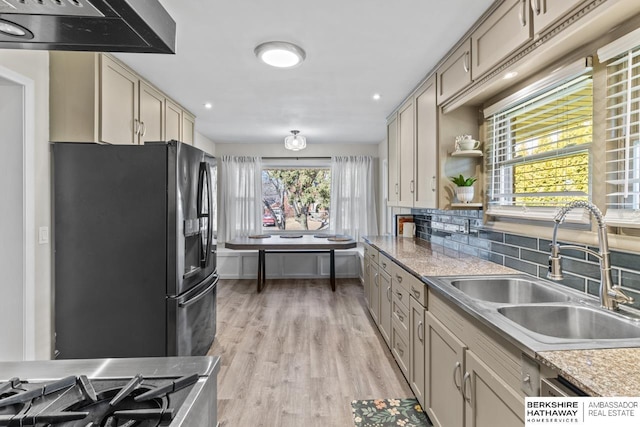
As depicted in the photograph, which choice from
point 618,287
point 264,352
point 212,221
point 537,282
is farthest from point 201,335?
point 618,287

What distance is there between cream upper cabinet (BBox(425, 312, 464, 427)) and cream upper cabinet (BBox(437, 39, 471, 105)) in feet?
4.78

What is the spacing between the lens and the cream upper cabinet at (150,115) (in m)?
2.78

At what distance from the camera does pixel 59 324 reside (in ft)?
7.27

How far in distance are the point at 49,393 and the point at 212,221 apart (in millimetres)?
2033

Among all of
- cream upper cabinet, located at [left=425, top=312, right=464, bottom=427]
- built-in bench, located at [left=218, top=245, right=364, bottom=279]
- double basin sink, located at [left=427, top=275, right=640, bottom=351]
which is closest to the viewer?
double basin sink, located at [left=427, top=275, right=640, bottom=351]

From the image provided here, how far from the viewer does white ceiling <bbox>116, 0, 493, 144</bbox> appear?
5.90 feet

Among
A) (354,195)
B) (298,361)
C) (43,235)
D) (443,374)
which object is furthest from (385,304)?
(354,195)

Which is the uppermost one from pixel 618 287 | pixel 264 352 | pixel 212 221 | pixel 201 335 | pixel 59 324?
pixel 212 221

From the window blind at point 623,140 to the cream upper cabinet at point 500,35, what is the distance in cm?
38

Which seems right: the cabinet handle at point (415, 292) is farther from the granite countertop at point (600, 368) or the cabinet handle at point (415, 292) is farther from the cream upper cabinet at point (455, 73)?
the cream upper cabinet at point (455, 73)

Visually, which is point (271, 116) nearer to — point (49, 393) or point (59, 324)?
point (59, 324)

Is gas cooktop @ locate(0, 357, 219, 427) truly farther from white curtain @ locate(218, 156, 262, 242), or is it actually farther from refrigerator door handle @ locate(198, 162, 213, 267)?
white curtain @ locate(218, 156, 262, 242)

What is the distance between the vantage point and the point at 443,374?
64.7 inches

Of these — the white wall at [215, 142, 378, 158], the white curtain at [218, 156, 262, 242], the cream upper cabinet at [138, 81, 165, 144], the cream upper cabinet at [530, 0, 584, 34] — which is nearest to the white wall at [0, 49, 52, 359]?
the cream upper cabinet at [138, 81, 165, 144]
